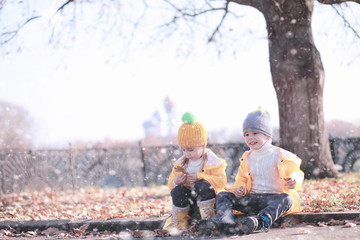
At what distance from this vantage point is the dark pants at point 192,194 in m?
4.30

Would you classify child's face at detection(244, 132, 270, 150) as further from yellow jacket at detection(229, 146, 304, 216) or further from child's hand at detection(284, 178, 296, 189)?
child's hand at detection(284, 178, 296, 189)

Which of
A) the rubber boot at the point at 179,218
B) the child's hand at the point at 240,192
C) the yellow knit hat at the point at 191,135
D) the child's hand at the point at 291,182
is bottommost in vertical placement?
the rubber boot at the point at 179,218

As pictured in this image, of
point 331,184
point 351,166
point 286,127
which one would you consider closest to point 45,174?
point 286,127

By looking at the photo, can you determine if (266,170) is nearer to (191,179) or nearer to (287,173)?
(287,173)

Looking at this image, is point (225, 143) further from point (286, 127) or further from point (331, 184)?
point (331, 184)

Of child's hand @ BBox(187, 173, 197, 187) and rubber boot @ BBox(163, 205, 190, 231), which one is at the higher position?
child's hand @ BBox(187, 173, 197, 187)

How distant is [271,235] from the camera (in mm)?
4062

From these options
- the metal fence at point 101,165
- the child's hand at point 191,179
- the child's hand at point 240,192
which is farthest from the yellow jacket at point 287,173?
the metal fence at point 101,165

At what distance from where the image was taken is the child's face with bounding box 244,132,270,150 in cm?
427

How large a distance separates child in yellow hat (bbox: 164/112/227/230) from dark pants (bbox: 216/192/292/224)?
18cm

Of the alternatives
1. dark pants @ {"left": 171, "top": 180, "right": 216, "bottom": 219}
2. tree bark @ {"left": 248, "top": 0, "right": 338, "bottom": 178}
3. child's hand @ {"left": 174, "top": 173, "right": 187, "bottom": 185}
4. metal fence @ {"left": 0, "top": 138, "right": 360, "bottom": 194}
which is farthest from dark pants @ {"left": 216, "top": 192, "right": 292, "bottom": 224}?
metal fence @ {"left": 0, "top": 138, "right": 360, "bottom": 194}

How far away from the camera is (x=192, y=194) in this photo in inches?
173

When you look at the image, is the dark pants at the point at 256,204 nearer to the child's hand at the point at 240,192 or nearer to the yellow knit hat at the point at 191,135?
the child's hand at the point at 240,192

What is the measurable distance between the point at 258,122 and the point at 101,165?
35.3 feet
